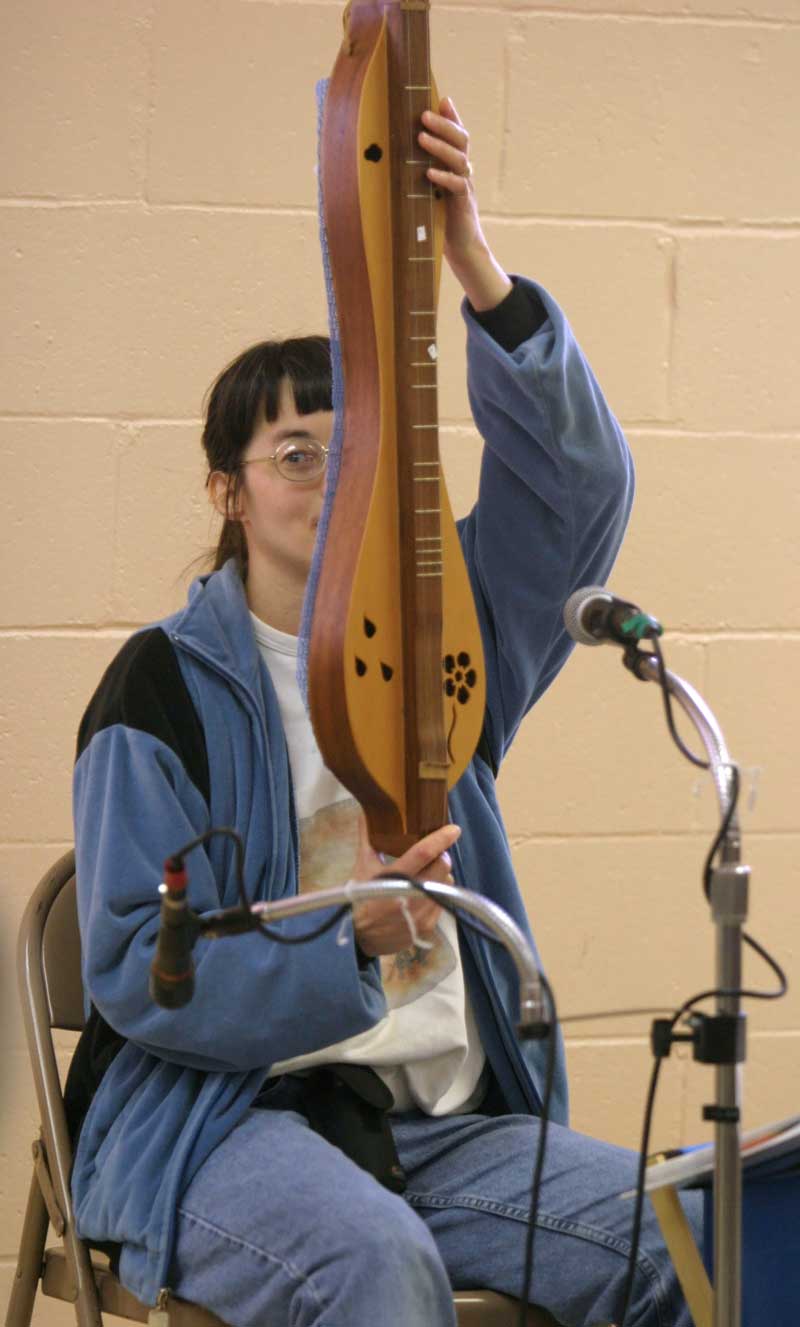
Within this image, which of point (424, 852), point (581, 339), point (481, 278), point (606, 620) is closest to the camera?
point (606, 620)

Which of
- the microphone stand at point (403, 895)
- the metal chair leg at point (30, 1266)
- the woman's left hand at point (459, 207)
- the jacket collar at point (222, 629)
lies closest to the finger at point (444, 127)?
the woman's left hand at point (459, 207)

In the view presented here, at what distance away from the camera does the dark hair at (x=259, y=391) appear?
158 centimetres

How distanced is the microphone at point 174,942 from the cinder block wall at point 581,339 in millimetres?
1098

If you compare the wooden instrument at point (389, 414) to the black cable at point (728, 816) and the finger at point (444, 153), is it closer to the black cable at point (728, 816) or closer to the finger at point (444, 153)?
the finger at point (444, 153)

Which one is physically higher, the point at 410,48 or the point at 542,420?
the point at 410,48

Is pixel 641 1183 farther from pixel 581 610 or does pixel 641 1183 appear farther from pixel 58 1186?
pixel 58 1186

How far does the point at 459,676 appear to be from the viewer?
131 centimetres

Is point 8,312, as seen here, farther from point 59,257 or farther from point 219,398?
point 219,398

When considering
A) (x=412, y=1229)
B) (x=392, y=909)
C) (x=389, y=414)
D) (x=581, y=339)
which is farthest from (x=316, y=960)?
(x=581, y=339)

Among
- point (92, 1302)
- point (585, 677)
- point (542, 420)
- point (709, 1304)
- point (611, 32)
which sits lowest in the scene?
point (92, 1302)

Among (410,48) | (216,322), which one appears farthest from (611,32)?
(410,48)

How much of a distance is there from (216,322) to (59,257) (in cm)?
20

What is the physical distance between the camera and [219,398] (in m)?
1.64

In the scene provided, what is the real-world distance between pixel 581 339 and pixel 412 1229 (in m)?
1.25
